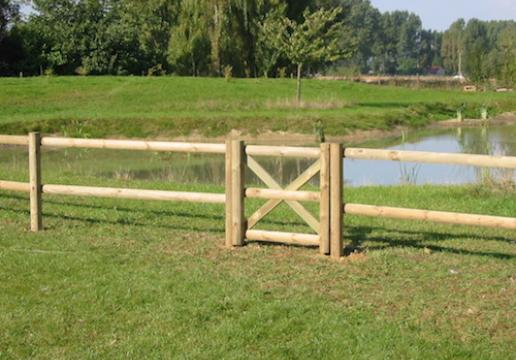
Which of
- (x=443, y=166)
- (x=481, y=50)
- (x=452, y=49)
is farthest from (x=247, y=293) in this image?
(x=452, y=49)

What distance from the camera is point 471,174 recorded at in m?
18.3

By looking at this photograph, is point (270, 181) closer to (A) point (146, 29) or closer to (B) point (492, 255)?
(B) point (492, 255)

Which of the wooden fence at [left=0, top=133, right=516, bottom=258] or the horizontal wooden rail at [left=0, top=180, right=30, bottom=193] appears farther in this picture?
the horizontal wooden rail at [left=0, top=180, right=30, bottom=193]

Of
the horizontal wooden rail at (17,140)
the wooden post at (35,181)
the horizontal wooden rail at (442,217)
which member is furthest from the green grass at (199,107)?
the horizontal wooden rail at (442,217)

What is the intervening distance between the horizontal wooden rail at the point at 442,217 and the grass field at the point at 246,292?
1.51 feet

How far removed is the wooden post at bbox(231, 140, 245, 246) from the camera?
8719mm

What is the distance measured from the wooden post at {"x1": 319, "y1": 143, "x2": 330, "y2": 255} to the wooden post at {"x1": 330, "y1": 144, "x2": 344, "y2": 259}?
0.04 m

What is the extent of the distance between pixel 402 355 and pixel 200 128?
76.7 feet

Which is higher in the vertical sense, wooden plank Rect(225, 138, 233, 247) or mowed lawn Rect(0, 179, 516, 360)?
wooden plank Rect(225, 138, 233, 247)

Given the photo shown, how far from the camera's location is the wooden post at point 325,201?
325 inches

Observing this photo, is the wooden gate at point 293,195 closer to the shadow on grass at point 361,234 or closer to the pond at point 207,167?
the shadow on grass at point 361,234

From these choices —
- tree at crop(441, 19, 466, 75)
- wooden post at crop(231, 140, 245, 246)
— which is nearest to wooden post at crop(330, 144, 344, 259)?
wooden post at crop(231, 140, 245, 246)

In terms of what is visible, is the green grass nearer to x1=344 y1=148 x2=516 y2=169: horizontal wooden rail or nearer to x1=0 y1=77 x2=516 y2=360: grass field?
x1=0 y1=77 x2=516 y2=360: grass field

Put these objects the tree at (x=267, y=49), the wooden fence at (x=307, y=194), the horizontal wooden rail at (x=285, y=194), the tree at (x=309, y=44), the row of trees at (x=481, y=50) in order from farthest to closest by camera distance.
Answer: the row of trees at (x=481, y=50) → the tree at (x=267, y=49) → the tree at (x=309, y=44) → the horizontal wooden rail at (x=285, y=194) → the wooden fence at (x=307, y=194)
